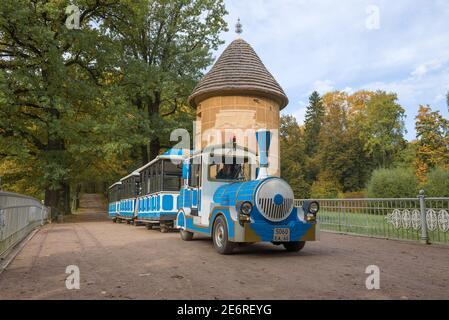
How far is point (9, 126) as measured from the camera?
20703mm

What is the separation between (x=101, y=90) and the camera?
2327 centimetres

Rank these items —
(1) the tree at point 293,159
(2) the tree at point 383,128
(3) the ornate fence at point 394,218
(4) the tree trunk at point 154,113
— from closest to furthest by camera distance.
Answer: (3) the ornate fence at point 394,218, (4) the tree trunk at point 154,113, (1) the tree at point 293,159, (2) the tree at point 383,128

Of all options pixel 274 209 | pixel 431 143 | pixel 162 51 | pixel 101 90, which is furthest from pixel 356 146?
pixel 274 209

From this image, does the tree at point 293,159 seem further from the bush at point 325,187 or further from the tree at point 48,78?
the tree at point 48,78

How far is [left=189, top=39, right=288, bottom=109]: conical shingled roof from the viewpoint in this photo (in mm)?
21844

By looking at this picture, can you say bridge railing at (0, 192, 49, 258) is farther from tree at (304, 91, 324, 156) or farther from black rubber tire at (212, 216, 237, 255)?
tree at (304, 91, 324, 156)

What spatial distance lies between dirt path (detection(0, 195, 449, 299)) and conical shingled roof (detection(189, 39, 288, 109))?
13670mm

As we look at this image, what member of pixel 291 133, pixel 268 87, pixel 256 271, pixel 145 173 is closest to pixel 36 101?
pixel 145 173

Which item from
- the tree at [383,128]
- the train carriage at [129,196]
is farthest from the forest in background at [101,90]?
the tree at [383,128]

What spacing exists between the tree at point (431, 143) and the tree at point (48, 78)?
99.7 ft

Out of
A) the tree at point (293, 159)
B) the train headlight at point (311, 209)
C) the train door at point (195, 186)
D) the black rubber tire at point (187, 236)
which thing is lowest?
the black rubber tire at point (187, 236)

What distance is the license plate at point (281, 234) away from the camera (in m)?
7.92

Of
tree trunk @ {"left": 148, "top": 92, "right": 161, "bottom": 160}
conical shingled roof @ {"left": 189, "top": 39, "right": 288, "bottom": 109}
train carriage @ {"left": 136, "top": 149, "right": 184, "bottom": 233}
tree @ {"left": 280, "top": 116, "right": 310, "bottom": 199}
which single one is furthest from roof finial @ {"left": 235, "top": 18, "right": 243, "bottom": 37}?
tree @ {"left": 280, "top": 116, "right": 310, "bottom": 199}

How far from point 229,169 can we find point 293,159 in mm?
40341
